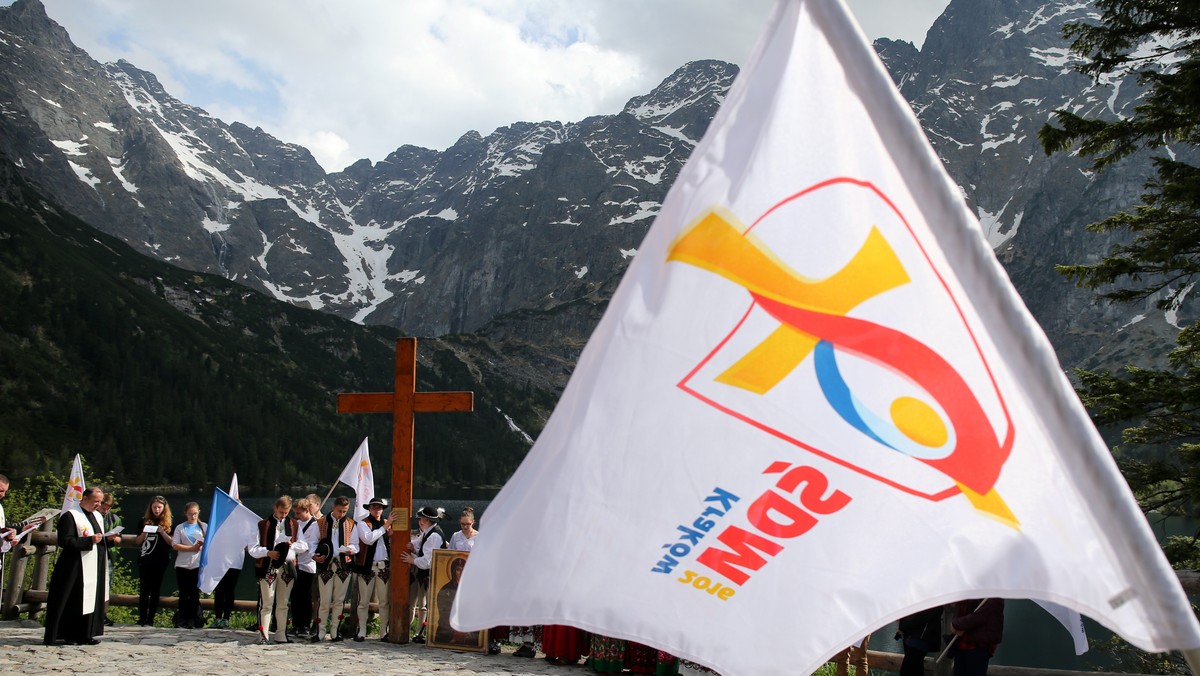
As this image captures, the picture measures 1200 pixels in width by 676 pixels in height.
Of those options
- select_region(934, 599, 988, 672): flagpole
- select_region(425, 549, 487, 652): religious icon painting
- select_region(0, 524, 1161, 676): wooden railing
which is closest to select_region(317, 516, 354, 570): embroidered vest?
select_region(425, 549, 487, 652): religious icon painting

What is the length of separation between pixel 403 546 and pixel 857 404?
1123 centimetres

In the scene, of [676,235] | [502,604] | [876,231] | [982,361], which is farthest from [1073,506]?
[502,604]

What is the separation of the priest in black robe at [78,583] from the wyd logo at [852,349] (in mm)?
11684

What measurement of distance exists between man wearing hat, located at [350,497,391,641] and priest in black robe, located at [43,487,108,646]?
332 centimetres

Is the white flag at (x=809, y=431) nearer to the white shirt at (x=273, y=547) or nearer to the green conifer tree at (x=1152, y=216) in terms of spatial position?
the green conifer tree at (x=1152, y=216)

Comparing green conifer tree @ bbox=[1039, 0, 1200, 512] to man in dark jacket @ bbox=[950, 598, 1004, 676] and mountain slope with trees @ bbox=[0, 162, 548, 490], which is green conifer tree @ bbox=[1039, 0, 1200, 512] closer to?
man in dark jacket @ bbox=[950, 598, 1004, 676]

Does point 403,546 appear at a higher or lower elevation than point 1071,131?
lower

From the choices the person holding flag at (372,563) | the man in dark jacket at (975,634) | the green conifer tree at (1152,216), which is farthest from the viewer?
the person holding flag at (372,563)

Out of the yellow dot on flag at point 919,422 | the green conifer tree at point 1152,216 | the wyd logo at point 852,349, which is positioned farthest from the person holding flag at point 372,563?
the yellow dot on flag at point 919,422

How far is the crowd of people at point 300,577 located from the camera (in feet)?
39.4

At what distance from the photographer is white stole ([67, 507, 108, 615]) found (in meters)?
12.1

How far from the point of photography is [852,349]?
2.92 m

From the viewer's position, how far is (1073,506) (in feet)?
8.48

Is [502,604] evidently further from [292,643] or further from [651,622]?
[292,643]
